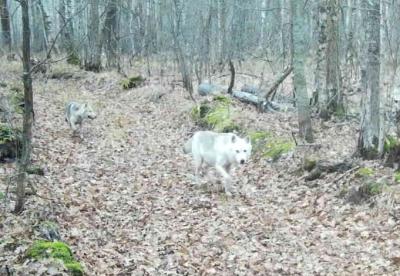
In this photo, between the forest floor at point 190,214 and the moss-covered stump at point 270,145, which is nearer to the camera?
the forest floor at point 190,214

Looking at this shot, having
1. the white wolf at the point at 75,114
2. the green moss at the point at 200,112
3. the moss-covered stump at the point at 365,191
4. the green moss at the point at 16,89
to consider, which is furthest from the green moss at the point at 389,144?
the green moss at the point at 16,89

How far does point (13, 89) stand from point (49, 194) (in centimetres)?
977

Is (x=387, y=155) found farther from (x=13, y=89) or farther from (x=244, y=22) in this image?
(x=244, y=22)

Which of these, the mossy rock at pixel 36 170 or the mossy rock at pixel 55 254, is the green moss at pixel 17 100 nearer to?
the mossy rock at pixel 36 170

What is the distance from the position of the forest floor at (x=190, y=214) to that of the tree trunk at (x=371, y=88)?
53cm

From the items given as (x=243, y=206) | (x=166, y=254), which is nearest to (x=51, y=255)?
(x=166, y=254)

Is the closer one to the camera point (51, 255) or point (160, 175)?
point (51, 255)

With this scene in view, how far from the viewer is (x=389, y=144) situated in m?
10.4

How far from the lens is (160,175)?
39.8 ft

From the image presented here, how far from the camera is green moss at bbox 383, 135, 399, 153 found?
396 inches

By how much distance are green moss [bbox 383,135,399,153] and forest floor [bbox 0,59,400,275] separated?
354 mm

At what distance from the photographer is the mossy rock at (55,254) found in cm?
645

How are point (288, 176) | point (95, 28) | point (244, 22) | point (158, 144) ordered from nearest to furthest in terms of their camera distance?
point (288, 176) < point (158, 144) < point (95, 28) < point (244, 22)

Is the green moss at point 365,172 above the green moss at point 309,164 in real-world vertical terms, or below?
above
